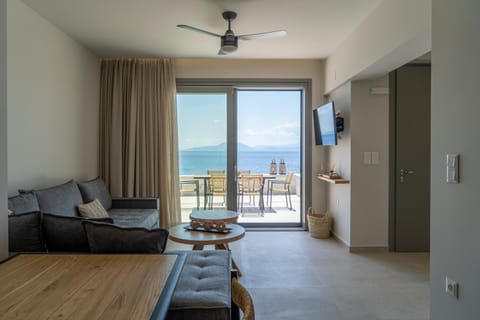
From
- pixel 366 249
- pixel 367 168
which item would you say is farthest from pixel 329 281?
pixel 367 168

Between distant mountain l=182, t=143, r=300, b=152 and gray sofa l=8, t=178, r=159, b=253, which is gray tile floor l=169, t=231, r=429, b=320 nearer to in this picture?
gray sofa l=8, t=178, r=159, b=253

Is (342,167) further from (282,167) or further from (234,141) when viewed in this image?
(234,141)

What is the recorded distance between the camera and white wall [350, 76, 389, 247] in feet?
13.1

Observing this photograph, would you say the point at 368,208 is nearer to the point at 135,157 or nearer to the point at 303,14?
the point at 303,14

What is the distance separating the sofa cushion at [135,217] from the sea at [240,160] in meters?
1.12

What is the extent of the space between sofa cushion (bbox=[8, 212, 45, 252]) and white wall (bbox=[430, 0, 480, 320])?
2.51 m

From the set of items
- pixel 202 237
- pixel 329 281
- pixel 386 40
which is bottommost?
pixel 329 281

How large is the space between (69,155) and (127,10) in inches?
77.6

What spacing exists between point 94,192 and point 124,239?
2538mm

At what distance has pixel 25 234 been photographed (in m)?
1.98

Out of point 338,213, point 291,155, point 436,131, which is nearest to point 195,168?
point 291,155

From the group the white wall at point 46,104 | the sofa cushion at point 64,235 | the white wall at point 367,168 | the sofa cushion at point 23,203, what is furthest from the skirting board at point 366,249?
the white wall at point 46,104

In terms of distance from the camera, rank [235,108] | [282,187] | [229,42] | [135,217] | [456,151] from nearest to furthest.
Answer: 1. [456,151]
2. [229,42]
3. [135,217]
4. [235,108]
5. [282,187]

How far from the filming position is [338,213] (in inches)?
177
